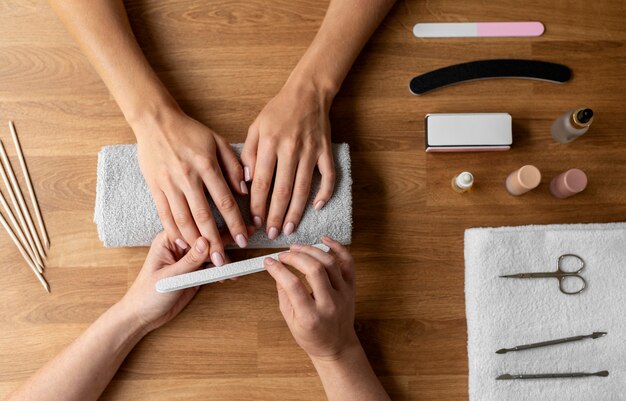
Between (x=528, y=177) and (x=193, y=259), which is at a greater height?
(x=528, y=177)

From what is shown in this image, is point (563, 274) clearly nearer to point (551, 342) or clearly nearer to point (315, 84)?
point (551, 342)

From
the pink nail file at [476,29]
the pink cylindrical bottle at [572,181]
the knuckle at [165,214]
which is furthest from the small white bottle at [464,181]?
the knuckle at [165,214]

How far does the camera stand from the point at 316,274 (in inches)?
28.3

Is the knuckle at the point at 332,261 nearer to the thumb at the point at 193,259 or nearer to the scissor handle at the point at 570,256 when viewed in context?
the thumb at the point at 193,259

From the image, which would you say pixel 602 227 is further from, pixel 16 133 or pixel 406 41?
pixel 16 133

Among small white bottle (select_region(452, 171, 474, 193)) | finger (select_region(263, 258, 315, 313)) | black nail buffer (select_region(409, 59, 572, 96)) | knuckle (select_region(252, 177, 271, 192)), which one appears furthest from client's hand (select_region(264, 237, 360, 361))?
black nail buffer (select_region(409, 59, 572, 96))

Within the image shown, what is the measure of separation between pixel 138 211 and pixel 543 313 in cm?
67

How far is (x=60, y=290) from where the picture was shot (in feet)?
2.69

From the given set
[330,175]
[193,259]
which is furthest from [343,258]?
[193,259]

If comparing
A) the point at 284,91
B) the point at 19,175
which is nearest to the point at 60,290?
the point at 19,175

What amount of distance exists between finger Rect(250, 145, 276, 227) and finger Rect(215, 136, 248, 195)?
2 cm

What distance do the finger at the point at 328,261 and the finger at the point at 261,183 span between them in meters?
0.07

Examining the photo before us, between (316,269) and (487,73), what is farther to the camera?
(487,73)

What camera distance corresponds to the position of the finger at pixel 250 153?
0.79m
